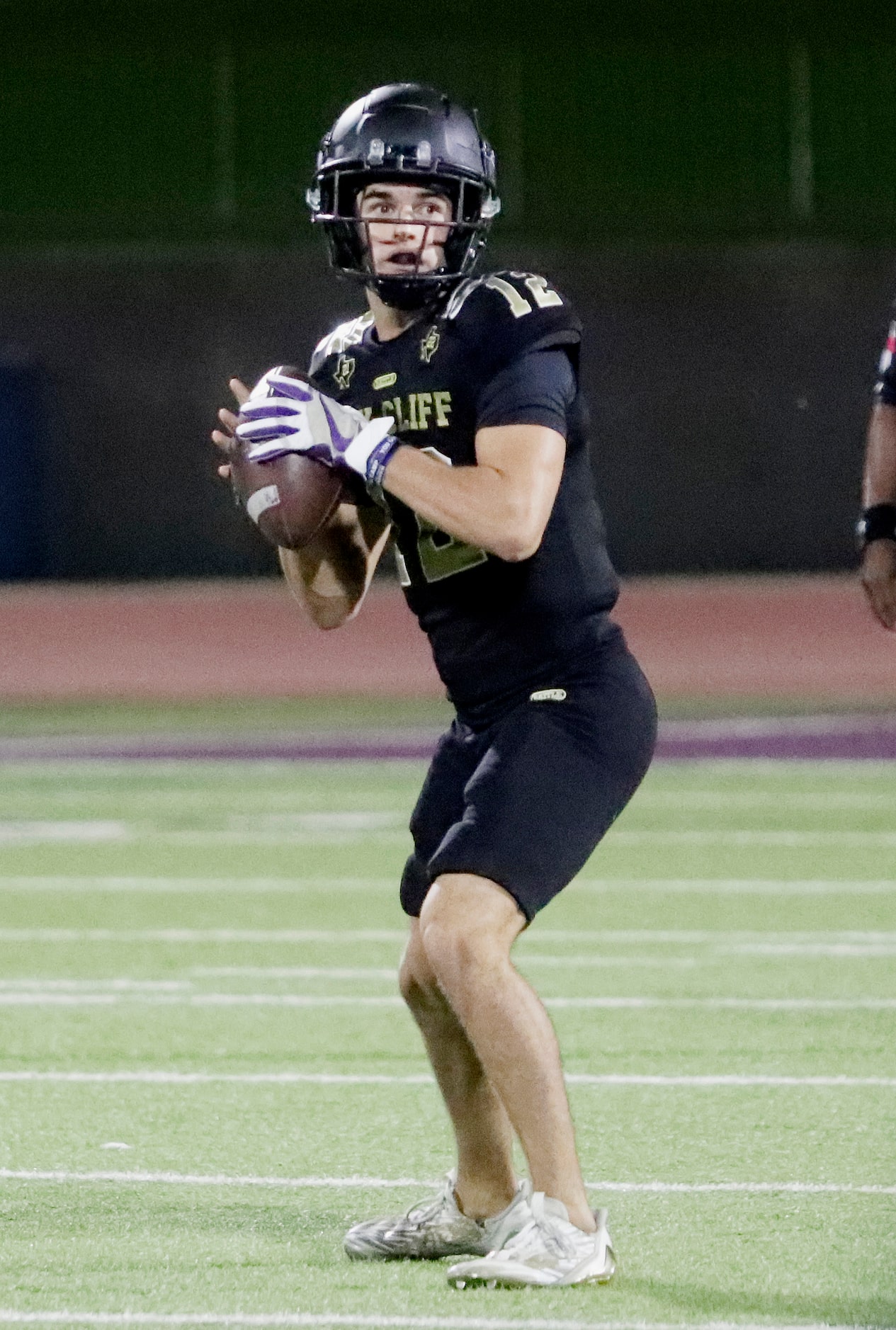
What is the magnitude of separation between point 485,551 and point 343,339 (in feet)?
1.83

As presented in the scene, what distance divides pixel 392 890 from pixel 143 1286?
4618mm

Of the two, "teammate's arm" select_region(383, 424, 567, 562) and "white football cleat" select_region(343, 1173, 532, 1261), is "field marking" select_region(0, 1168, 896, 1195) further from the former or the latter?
"teammate's arm" select_region(383, 424, 567, 562)

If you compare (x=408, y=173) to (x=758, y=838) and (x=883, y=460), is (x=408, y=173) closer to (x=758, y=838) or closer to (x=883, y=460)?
(x=883, y=460)

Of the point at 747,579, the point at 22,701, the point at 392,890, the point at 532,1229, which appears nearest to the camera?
the point at 532,1229

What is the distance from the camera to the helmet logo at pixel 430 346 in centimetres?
401

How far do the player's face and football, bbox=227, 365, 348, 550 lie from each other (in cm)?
25

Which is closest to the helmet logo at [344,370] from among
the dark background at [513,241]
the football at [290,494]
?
the football at [290,494]

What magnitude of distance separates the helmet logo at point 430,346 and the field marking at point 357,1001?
2.75 meters

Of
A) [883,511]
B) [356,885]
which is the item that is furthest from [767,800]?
[883,511]

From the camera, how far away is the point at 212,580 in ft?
73.3

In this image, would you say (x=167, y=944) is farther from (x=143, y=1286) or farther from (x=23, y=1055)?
(x=143, y=1286)

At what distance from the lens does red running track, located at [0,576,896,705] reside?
53.3 feet

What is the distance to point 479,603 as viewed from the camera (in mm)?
4020

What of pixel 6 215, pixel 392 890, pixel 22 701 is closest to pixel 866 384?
pixel 6 215
